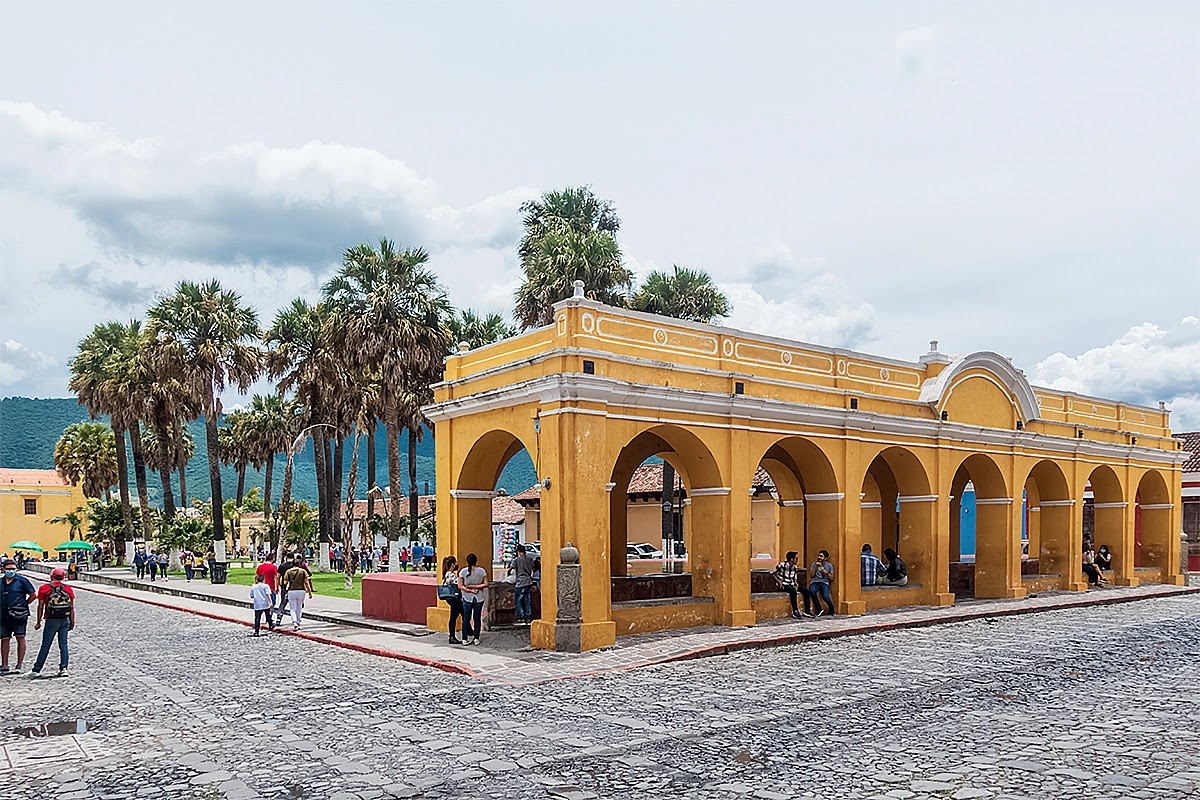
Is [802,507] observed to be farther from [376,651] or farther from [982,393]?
[376,651]

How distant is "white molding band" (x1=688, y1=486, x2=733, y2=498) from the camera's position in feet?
57.1

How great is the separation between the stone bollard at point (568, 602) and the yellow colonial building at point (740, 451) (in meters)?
0.23

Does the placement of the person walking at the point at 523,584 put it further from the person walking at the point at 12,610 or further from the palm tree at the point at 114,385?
the palm tree at the point at 114,385

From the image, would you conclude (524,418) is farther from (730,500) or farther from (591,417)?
(730,500)

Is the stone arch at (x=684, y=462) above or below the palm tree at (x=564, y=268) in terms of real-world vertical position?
below

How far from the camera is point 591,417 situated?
15484 mm

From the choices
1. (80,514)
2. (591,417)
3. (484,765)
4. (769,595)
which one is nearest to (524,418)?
(591,417)

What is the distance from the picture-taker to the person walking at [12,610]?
13.8m

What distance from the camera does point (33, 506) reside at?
70438mm

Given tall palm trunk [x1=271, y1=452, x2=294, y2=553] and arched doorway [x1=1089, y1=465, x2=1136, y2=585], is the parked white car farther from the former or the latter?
arched doorway [x1=1089, y1=465, x2=1136, y2=585]

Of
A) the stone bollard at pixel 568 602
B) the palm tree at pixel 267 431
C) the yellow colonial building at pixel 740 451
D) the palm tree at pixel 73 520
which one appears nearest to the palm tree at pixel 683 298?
the yellow colonial building at pixel 740 451

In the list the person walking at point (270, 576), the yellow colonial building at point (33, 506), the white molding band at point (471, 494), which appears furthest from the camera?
the yellow colonial building at point (33, 506)

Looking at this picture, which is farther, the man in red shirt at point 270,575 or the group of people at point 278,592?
the man in red shirt at point 270,575

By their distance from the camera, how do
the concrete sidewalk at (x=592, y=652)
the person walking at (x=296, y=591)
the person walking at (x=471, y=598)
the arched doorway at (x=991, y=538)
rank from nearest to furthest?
the concrete sidewalk at (x=592, y=652), the person walking at (x=471, y=598), the person walking at (x=296, y=591), the arched doorway at (x=991, y=538)
